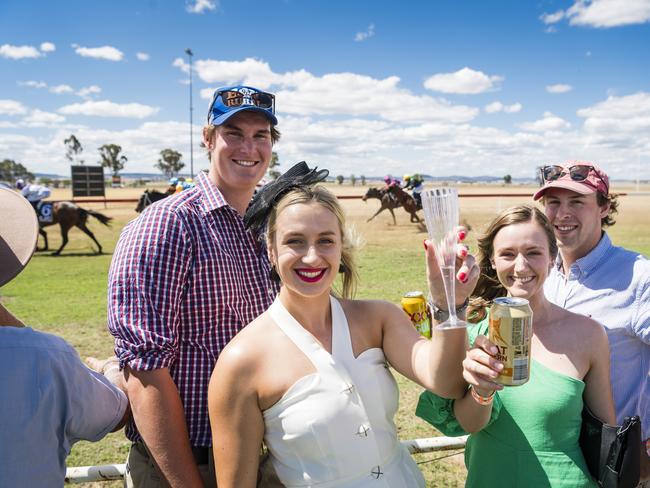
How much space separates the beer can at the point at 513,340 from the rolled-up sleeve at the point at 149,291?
3.75ft

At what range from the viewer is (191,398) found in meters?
1.96

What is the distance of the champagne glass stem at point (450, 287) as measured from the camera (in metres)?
1.58

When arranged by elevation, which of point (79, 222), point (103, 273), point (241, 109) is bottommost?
point (103, 273)

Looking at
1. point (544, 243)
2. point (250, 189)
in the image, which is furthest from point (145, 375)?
point (544, 243)

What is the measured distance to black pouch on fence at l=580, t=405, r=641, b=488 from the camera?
6.51 ft

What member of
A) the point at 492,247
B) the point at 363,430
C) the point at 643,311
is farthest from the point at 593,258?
the point at 363,430

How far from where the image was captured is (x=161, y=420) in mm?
1831

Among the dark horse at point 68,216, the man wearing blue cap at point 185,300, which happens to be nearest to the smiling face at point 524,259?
the man wearing blue cap at point 185,300

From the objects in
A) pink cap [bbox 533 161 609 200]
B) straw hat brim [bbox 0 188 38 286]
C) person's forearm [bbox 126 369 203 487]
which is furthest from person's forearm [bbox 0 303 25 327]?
pink cap [bbox 533 161 609 200]

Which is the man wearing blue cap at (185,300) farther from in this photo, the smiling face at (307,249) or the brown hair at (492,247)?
the brown hair at (492,247)

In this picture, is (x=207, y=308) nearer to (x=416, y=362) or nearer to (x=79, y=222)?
(x=416, y=362)

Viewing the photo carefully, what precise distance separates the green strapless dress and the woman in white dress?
34 cm

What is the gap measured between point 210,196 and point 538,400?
1598 mm

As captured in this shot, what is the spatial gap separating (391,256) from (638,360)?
12.1m
